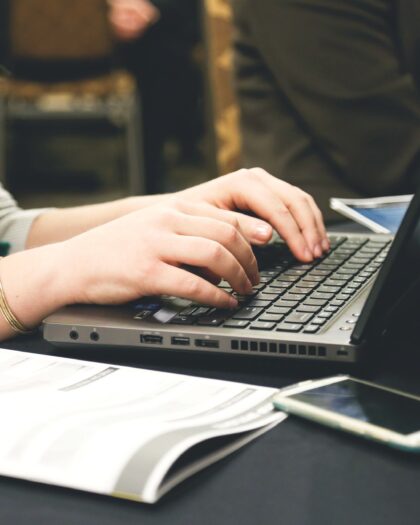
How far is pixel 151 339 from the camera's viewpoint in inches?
23.9

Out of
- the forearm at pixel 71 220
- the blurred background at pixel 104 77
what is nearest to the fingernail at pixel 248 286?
the forearm at pixel 71 220

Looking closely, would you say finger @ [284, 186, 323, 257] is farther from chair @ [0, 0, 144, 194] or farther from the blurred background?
chair @ [0, 0, 144, 194]

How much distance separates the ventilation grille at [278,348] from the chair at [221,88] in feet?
3.86

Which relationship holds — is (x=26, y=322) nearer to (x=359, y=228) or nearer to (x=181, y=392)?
(x=181, y=392)

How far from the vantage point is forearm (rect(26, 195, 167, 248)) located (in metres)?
0.92

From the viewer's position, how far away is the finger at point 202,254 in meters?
0.62

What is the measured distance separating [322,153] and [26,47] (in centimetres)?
235

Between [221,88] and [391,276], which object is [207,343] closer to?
[391,276]

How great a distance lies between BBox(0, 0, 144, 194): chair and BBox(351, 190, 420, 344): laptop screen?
9.80ft

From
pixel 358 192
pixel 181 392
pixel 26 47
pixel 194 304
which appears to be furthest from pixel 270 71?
pixel 26 47

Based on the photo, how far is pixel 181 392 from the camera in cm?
53

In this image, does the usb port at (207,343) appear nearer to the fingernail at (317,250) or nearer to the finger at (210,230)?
the finger at (210,230)

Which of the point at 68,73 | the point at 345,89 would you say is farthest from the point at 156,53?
the point at 345,89

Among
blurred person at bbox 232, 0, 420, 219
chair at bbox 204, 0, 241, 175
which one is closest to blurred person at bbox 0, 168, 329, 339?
blurred person at bbox 232, 0, 420, 219
